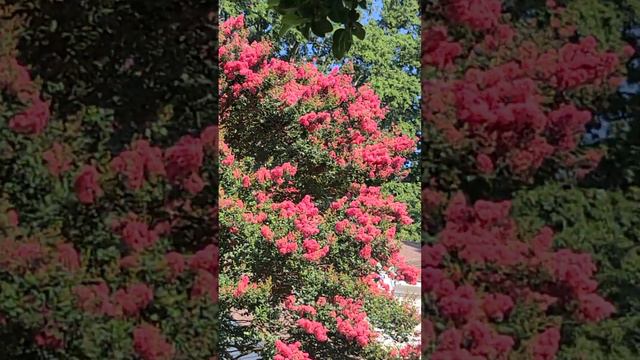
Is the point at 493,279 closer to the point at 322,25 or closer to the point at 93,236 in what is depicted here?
the point at 93,236

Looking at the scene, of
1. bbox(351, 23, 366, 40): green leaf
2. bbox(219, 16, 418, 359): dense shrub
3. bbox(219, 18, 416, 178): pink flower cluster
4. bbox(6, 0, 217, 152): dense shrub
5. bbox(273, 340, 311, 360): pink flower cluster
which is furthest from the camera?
bbox(219, 18, 416, 178): pink flower cluster

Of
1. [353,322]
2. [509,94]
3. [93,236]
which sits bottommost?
[353,322]

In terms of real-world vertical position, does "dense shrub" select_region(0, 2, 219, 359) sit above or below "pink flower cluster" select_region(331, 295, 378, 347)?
above

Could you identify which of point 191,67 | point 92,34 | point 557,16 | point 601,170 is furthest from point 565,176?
point 92,34

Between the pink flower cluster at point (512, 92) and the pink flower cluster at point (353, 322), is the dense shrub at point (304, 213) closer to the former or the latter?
the pink flower cluster at point (353, 322)

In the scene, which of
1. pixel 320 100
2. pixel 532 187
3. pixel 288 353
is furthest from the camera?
pixel 320 100

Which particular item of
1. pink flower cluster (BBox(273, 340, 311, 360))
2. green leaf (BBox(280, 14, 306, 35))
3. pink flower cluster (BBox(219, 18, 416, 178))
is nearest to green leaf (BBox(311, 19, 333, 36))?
green leaf (BBox(280, 14, 306, 35))

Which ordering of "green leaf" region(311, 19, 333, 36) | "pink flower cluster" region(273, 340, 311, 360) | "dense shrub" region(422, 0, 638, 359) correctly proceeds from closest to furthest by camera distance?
"dense shrub" region(422, 0, 638, 359), "green leaf" region(311, 19, 333, 36), "pink flower cluster" region(273, 340, 311, 360)

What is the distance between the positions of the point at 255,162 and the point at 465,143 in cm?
447

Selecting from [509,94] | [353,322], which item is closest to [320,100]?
[353,322]

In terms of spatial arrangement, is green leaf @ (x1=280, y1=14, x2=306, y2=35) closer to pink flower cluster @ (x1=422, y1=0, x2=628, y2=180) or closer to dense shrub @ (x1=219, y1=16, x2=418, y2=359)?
pink flower cluster @ (x1=422, y1=0, x2=628, y2=180)

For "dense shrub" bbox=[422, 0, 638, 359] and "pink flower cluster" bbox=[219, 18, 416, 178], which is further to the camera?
"pink flower cluster" bbox=[219, 18, 416, 178]

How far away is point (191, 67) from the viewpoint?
1495mm

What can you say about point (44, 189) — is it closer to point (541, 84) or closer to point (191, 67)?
point (191, 67)
